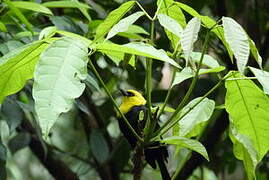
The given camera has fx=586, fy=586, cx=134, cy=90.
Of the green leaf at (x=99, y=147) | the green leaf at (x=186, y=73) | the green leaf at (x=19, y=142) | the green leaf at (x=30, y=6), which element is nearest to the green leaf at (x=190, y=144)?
the green leaf at (x=186, y=73)

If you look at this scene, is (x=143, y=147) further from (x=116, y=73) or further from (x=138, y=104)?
(x=116, y=73)

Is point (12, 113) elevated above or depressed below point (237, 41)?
below

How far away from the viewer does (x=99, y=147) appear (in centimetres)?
263

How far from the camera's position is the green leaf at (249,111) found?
1203mm

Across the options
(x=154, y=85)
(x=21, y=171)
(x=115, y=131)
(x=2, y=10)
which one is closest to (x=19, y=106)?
(x=2, y=10)

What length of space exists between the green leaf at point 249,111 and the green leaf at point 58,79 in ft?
1.15

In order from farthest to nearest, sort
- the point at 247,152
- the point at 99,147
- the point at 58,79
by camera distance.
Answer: the point at 99,147 → the point at 247,152 → the point at 58,79

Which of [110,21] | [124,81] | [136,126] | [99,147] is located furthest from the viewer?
[124,81]

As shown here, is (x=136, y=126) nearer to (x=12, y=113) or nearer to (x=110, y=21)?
(x=12, y=113)

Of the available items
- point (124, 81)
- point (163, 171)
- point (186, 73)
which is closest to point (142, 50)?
point (186, 73)

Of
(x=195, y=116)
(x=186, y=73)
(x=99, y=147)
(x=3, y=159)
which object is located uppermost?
(x=186, y=73)

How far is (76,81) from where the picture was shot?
99cm

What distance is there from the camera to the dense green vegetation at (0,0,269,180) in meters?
1.03

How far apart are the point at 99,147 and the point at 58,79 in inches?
65.7
